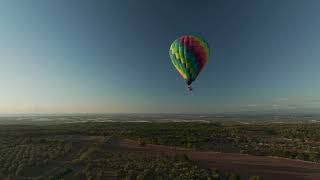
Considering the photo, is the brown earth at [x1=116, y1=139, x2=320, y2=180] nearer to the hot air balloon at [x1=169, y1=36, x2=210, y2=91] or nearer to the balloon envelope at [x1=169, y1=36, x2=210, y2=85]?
the hot air balloon at [x1=169, y1=36, x2=210, y2=91]

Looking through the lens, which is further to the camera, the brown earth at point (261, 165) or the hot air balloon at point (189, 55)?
the hot air balloon at point (189, 55)

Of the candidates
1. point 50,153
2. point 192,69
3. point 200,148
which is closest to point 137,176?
point 192,69

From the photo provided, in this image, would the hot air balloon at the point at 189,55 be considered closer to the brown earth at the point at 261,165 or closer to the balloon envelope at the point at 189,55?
the balloon envelope at the point at 189,55

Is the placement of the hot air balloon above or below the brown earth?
above

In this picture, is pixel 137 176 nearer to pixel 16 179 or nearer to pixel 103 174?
pixel 103 174

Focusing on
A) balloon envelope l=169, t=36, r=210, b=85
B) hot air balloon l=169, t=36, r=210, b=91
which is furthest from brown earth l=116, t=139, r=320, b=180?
balloon envelope l=169, t=36, r=210, b=85

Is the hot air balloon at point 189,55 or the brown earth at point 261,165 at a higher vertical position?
the hot air balloon at point 189,55

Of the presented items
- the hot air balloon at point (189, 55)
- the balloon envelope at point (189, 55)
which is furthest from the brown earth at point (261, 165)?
the balloon envelope at point (189, 55)

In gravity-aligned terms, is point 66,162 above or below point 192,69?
below
